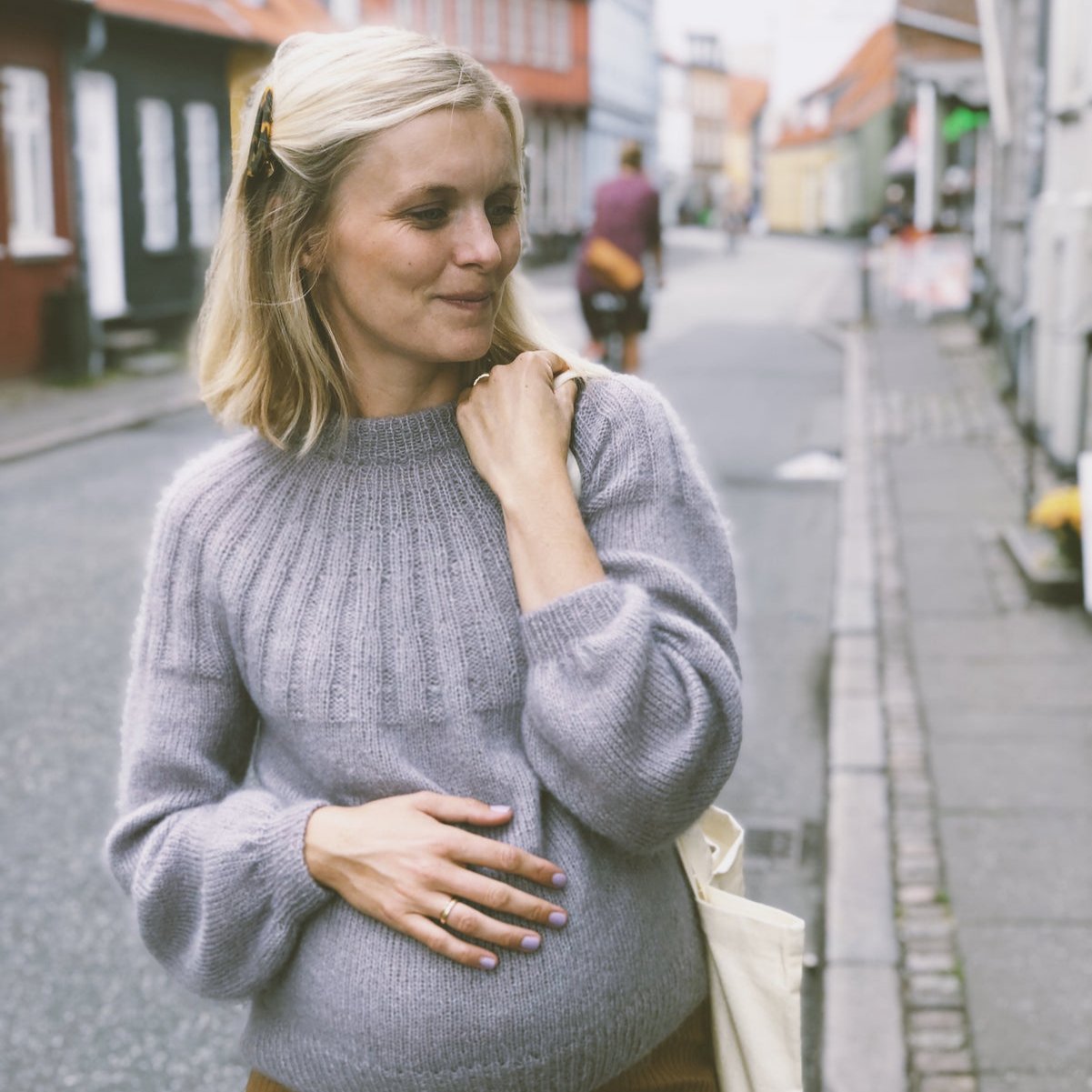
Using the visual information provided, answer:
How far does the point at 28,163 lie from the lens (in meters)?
17.4

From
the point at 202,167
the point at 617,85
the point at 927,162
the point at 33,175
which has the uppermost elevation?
the point at 617,85

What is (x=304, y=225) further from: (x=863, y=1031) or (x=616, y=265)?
(x=616, y=265)

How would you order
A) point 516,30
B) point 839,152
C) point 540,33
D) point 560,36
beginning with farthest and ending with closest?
point 839,152
point 560,36
point 540,33
point 516,30

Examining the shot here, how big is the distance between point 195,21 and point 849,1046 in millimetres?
19869

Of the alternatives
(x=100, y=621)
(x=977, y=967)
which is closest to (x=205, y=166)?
(x=100, y=621)

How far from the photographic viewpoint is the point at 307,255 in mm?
1829

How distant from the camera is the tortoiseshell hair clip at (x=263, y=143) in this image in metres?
1.74

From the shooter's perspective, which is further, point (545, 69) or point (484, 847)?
point (545, 69)

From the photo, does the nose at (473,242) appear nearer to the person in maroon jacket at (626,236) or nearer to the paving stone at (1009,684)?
the paving stone at (1009,684)

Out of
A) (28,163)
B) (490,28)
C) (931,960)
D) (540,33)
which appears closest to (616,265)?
(28,163)

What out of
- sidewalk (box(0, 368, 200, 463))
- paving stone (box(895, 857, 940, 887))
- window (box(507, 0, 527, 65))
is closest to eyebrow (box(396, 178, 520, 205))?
paving stone (box(895, 857, 940, 887))

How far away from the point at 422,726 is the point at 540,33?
47741 mm

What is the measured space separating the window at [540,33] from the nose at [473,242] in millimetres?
47000

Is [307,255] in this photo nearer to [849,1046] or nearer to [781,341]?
[849,1046]
